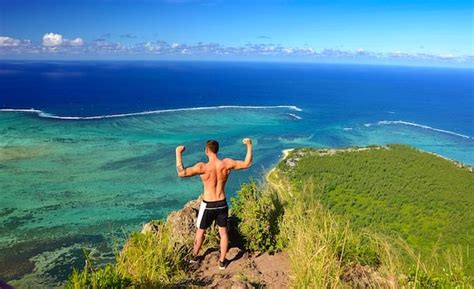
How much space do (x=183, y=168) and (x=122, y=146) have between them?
149 feet

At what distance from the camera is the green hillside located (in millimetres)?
29375

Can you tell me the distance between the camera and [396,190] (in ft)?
121

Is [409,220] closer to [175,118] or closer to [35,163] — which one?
[35,163]

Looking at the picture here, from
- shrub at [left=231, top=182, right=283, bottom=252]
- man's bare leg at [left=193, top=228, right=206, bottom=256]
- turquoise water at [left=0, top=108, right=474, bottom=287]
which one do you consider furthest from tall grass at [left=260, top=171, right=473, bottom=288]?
turquoise water at [left=0, top=108, right=474, bottom=287]

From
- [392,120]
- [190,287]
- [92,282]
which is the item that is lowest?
[392,120]

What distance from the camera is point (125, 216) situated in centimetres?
3000

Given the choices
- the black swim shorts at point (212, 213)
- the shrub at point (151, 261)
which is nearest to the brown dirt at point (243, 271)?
the shrub at point (151, 261)

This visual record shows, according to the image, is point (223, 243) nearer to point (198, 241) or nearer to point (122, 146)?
point (198, 241)

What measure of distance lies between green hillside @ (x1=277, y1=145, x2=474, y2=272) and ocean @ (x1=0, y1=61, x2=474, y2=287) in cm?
588

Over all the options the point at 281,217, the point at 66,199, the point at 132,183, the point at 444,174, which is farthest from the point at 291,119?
the point at 281,217

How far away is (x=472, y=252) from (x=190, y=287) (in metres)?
24.2

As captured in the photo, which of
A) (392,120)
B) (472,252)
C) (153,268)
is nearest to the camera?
(153,268)

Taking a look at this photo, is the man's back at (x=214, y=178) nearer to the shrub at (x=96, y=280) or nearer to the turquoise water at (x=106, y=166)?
the turquoise water at (x=106, y=166)

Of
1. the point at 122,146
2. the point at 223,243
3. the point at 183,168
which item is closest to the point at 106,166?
the point at 122,146
